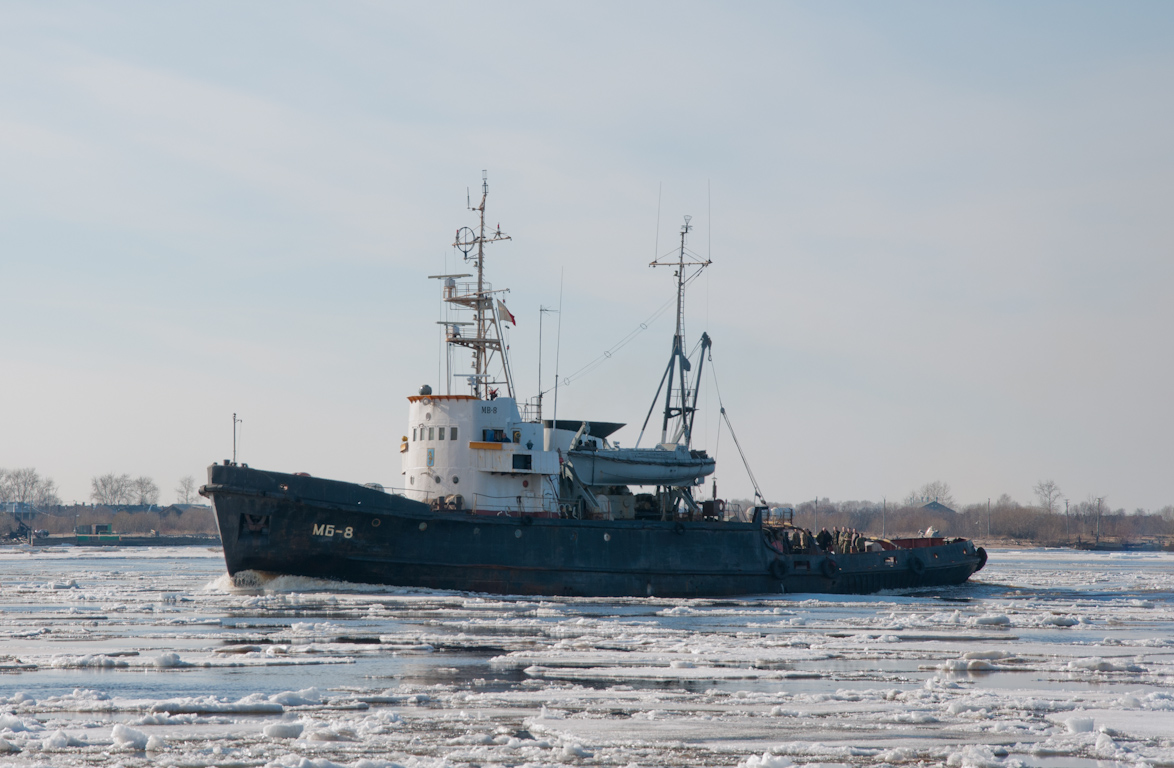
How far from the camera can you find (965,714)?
12352mm

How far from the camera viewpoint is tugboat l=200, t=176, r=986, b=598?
27984 millimetres

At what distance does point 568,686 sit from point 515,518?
50.1ft

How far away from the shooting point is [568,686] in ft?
46.3

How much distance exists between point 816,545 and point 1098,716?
78.5 ft

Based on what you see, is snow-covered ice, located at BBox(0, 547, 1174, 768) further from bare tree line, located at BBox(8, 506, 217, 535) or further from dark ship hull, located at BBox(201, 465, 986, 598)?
bare tree line, located at BBox(8, 506, 217, 535)

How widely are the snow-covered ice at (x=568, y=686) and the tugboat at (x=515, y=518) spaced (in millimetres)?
1758

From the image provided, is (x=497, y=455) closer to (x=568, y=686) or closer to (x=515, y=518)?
(x=515, y=518)

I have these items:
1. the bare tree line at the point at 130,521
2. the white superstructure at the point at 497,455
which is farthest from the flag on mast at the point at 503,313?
the bare tree line at the point at 130,521

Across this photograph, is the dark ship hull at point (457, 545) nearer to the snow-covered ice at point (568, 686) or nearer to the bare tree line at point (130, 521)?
the snow-covered ice at point (568, 686)

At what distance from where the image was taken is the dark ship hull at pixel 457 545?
27.8 metres

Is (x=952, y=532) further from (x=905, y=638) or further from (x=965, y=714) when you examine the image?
(x=965, y=714)

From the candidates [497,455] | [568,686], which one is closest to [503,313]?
[497,455]

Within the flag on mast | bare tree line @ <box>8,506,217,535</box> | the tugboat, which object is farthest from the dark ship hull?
bare tree line @ <box>8,506,217,535</box>

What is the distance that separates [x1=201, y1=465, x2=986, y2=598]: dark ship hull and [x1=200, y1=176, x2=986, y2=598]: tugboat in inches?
1.4
